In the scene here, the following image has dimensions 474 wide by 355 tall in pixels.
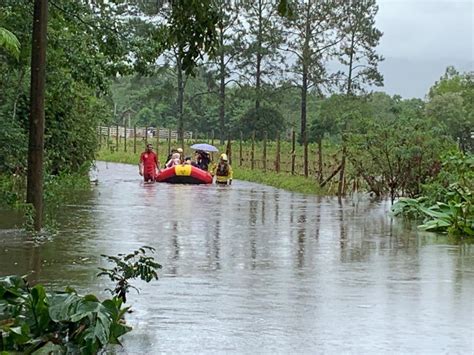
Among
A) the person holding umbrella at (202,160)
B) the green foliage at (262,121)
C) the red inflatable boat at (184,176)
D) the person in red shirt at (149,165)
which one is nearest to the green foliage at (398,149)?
the red inflatable boat at (184,176)

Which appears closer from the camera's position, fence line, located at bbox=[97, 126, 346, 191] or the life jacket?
fence line, located at bbox=[97, 126, 346, 191]

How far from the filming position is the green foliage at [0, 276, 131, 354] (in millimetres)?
6742

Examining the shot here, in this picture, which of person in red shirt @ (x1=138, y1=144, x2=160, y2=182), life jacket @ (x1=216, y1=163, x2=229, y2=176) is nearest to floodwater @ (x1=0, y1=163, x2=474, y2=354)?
person in red shirt @ (x1=138, y1=144, x2=160, y2=182)

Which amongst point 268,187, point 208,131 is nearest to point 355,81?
point 208,131

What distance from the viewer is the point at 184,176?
31.0m

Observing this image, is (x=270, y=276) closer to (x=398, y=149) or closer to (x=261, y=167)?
(x=398, y=149)

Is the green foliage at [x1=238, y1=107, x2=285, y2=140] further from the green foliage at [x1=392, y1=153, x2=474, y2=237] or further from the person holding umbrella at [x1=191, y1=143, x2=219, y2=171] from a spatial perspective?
the green foliage at [x1=392, y1=153, x2=474, y2=237]

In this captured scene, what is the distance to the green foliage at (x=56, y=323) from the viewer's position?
6.74 m

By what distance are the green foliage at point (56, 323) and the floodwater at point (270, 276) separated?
0.56 metres

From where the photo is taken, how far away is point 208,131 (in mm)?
71750

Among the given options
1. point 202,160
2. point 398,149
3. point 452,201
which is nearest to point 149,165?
point 202,160

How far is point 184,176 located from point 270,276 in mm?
19848

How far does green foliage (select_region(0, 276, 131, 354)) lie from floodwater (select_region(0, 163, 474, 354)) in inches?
22.0

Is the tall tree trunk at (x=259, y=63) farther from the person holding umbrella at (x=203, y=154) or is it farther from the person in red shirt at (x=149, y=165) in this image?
the person in red shirt at (x=149, y=165)
